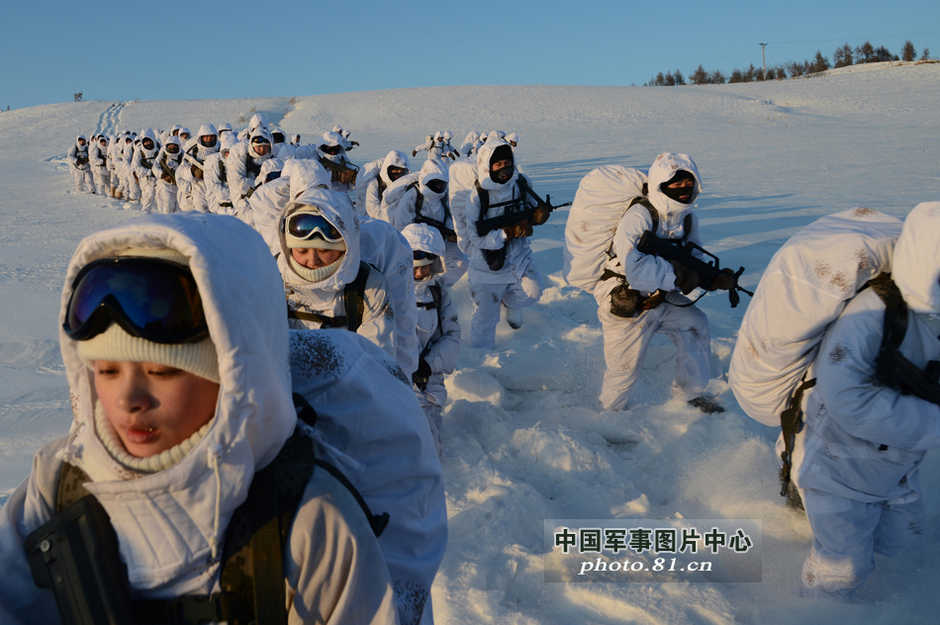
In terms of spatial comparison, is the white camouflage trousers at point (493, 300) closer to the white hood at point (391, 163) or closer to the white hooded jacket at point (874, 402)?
the white hood at point (391, 163)

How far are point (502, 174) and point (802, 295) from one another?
417 centimetres

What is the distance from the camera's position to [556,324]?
6969 millimetres

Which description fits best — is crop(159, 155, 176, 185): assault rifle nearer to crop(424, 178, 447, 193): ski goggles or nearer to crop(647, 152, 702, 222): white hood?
crop(424, 178, 447, 193): ski goggles

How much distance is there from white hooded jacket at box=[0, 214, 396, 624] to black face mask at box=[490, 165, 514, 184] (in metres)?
5.39

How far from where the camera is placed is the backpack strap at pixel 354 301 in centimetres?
330

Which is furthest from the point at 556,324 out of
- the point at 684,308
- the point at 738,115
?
the point at 738,115

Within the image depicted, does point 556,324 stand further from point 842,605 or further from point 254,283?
point 254,283

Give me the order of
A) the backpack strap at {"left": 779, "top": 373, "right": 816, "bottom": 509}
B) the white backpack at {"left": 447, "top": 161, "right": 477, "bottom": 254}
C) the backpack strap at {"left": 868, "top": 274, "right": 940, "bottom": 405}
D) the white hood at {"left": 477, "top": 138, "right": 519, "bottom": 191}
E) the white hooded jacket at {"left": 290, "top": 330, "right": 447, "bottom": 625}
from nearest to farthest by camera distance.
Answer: the white hooded jacket at {"left": 290, "top": 330, "right": 447, "bottom": 625} < the backpack strap at {"left": 868, "top": 274, "right": 940, "bottom": 405} < the backpack strap at {"left": 779, "top": 373, "right": 816, "bottom": 509} < the white hood at {"left": 477, "top": 138, "right": 519, "bottom": 191} < the white backpack at {"left": 447, "top": 161, "right": 477, "bottom": 254}

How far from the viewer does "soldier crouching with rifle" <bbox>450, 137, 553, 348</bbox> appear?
6.50 meters

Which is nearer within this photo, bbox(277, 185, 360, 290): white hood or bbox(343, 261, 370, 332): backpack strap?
bbox(277, 185, 360, 290): white hood

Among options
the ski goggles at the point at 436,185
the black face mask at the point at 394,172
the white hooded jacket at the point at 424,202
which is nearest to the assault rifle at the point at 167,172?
the black face mask at the point at 394,172

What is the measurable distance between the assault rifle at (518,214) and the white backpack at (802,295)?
3710 millimetres

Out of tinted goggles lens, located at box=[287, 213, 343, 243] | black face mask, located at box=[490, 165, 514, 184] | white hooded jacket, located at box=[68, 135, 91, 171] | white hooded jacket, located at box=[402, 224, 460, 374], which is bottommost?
white hooded jacket, located at box=[402, 224, 460, 374]

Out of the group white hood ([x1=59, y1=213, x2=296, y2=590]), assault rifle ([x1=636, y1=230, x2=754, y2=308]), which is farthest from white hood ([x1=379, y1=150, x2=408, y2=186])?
white hood ([x1=59, y1=213, x2=296, y2=590])
